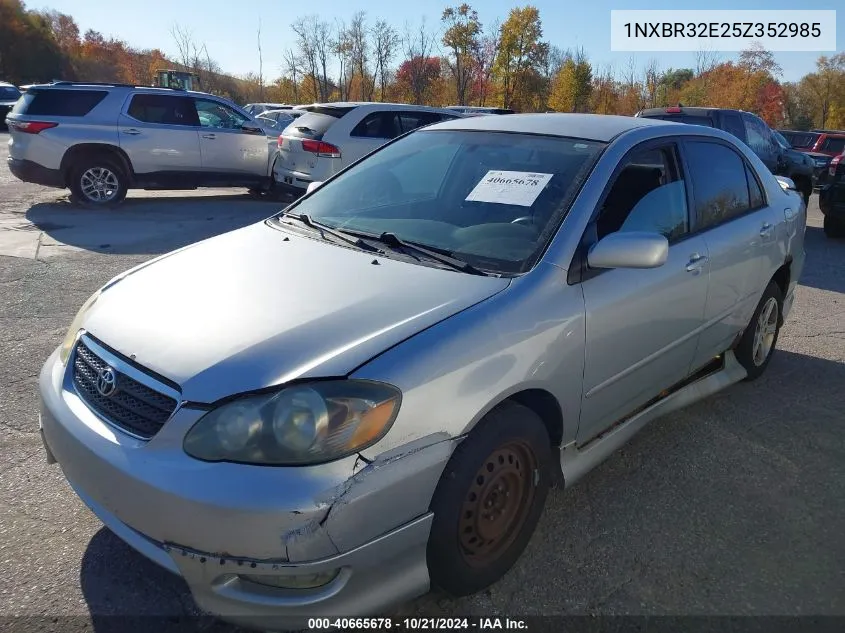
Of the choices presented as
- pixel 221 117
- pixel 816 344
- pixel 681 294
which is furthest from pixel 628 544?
pixel 221 117

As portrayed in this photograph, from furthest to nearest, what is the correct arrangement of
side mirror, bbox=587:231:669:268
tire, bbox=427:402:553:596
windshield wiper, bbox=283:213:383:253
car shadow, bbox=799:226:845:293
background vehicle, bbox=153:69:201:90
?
background vehicle, bbox=153:69:201:90
car shadow, bbox=799:226:845:293
windshield wiper, bbox=283:213:383:253
side mirror, bbox=587:231:669:268
tire, bbox=427:402:553:596

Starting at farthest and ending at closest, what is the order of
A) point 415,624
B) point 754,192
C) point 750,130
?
point 750,130 < point 754,192 < point 415,624

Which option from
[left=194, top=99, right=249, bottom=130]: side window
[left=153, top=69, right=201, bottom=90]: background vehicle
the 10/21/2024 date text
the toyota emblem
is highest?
[left=153, top=69, right=201, bottom=90]: background vehicle

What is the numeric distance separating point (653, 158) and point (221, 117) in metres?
9.60

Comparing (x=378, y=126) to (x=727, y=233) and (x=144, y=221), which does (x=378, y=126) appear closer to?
(x=144, y=221)

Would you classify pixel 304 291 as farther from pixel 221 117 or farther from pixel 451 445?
pixel 221 117

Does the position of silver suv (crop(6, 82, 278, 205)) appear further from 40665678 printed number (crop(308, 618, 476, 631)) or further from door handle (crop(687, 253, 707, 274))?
40665678 printed number (crop(308, 618, 476, 631))

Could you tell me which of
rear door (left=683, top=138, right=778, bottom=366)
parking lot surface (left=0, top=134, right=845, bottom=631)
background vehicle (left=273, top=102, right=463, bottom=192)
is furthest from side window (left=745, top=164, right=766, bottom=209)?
background vehicle (left=273, top=102, right=463, bottom=192)

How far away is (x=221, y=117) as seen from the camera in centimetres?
→ 1134

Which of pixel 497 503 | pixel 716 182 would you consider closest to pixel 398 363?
pixel 497 503

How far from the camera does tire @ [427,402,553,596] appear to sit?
6.95 ft

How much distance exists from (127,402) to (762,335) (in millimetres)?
3888

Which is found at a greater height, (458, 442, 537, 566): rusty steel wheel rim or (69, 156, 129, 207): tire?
(69, 156, 129, 207): tire

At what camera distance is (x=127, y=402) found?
2.11 metres
